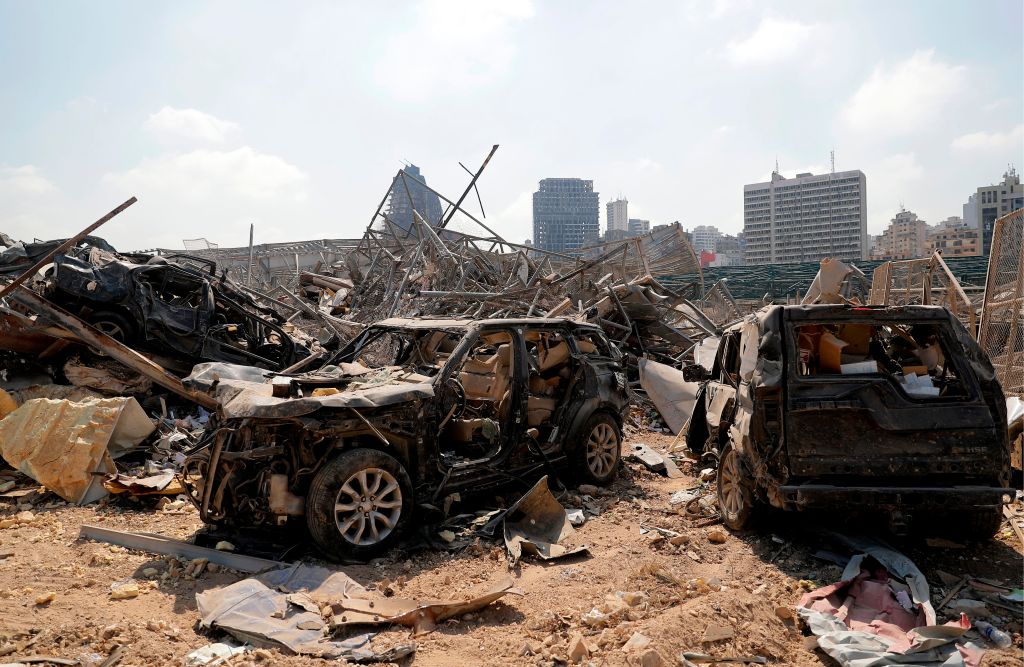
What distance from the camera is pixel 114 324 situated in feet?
29.5

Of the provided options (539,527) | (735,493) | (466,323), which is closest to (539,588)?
(539,527)

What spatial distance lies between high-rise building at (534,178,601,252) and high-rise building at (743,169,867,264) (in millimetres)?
35720

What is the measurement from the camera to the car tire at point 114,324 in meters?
8.90

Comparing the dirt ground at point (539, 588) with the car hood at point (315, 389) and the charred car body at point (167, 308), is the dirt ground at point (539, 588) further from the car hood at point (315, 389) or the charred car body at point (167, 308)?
the charred car body at point (167, 308)

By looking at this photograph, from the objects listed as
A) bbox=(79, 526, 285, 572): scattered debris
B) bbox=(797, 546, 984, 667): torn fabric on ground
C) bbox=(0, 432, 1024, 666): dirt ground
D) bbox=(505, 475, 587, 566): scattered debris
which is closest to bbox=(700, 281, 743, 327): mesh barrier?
bbox=(0, 432, 1024, 666): dirt ground

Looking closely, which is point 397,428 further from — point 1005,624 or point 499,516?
point 1005,624

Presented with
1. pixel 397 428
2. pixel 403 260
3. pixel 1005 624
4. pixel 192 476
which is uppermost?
pixel 403 260

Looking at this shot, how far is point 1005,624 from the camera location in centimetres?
378

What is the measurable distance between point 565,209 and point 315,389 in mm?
118140

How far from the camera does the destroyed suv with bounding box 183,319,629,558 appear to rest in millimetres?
4859

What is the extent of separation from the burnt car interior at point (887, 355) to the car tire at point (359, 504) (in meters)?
2.84

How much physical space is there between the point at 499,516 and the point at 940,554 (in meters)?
3.06

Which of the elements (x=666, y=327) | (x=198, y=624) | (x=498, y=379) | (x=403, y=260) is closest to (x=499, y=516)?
(x=498, y=379)

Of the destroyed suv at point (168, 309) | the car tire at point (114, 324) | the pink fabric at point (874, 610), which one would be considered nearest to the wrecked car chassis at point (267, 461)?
the pink fabric at point (874, 610)
